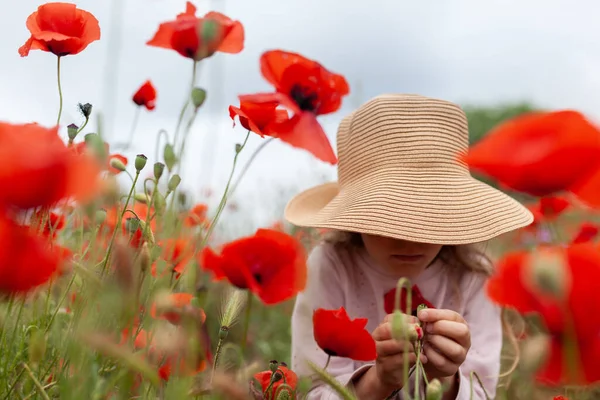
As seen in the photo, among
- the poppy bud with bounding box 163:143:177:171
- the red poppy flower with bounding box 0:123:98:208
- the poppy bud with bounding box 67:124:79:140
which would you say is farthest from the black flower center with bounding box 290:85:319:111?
the red poppy flower with bounding box 0:123:98:208

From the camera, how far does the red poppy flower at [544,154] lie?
56 cm

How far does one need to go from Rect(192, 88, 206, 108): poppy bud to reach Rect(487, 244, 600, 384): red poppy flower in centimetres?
43

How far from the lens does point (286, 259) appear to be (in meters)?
0.85

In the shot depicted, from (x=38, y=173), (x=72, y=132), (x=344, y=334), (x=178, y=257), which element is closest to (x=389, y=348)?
(x=344, y=334)

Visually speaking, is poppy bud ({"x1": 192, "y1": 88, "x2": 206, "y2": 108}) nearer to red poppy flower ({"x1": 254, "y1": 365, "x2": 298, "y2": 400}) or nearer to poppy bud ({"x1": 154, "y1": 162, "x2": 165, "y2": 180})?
poppy bud ({"x1": 154, "y1": 162, "x2": 165, "y2": 180})

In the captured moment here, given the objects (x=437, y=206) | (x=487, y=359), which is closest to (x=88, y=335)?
(x=437, y=206)

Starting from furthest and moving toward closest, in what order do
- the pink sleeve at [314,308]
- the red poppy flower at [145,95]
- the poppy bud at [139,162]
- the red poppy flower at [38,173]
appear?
the pink sleeve at [314,308], the red poppy flower at [145,95], the poppy bud at [139,162], the red poppy flower at [38,173]

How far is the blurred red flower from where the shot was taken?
36.7 inches

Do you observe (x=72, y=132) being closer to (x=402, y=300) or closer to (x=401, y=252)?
(x=401, y=252)

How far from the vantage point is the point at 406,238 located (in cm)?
114

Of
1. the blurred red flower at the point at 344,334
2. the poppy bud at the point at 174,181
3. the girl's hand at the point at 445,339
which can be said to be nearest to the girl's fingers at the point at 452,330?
the girl's hand at the point at 445,339

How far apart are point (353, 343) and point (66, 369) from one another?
0.40 m

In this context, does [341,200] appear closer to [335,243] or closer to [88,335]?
[335,243]

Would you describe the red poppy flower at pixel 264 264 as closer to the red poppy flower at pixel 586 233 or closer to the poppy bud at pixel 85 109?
the poppy bud at pixel 85 109
